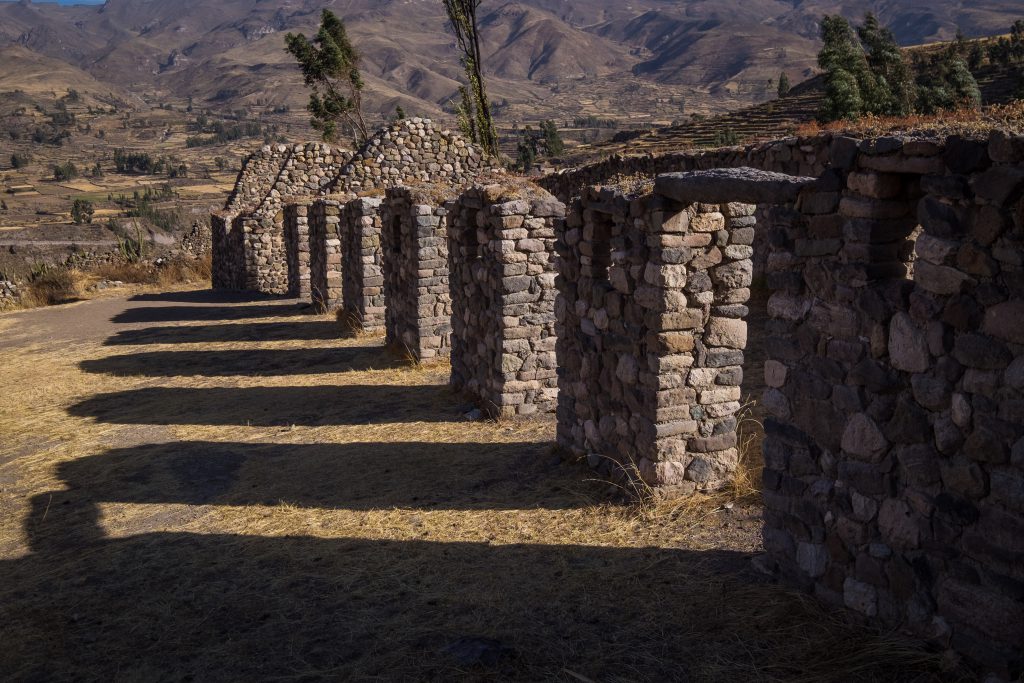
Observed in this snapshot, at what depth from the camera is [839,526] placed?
456 cm

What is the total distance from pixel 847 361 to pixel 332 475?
16.0 ft

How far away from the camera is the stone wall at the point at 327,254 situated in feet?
57.8

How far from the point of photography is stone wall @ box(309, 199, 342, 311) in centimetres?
1761

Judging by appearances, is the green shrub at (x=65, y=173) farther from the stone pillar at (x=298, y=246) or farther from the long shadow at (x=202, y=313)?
the stone pillar at (x=298, y=246)

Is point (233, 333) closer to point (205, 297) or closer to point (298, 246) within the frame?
point (298, 246)

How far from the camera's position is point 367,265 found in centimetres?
1520

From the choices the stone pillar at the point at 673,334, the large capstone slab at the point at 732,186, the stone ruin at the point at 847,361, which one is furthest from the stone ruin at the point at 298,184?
the large capstone slab at the point at 732,186

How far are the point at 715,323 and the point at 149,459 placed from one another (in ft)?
19.0

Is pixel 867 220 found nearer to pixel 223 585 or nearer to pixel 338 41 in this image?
pixel 223 585

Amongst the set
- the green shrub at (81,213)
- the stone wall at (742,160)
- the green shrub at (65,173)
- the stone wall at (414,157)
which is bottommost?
the green shrub at (81,213)

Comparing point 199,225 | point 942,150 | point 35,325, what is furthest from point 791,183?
point 199,225

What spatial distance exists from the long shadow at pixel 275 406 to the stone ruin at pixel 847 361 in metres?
2.84

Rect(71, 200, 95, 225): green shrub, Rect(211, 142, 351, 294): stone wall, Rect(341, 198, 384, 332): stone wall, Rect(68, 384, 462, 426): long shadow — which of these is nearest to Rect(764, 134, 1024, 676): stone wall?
Rect(68, 384, 462, 426): long shadow

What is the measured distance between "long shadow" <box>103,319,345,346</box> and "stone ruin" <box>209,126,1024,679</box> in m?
9.17
